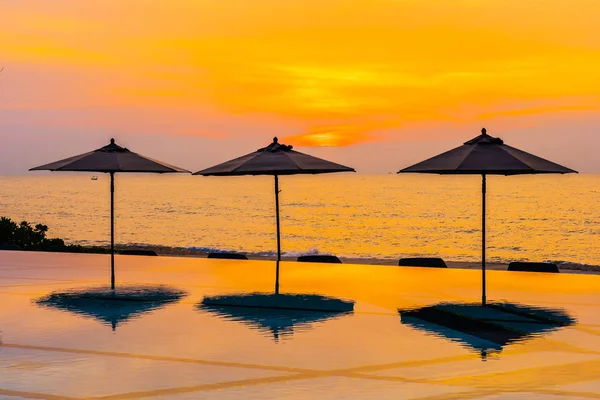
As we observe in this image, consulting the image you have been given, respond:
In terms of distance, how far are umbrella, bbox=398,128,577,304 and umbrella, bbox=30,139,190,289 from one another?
447 centimetres

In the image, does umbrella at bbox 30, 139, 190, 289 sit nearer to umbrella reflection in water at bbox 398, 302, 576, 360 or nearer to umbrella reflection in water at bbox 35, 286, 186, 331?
umbrella reflection in water at bbox 35, 286, 186, 331

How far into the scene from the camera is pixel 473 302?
1420 centimetres

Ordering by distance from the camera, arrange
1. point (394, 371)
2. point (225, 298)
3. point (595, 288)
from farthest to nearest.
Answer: point (595, 288) → point (225, 298) → point (394, 371)

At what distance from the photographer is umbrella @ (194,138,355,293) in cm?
1423

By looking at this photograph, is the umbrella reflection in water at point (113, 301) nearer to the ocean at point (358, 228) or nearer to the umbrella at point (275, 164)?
the umbrella at point (275, 164)

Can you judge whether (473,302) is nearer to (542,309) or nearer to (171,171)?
(542,309)

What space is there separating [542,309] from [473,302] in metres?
1.10

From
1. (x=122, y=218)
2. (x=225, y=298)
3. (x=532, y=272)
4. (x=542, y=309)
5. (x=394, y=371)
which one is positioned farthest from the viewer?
(x=122, y=218)

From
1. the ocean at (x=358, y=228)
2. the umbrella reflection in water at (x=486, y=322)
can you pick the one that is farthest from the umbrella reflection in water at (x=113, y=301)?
the ocean at (x=358, y=228)

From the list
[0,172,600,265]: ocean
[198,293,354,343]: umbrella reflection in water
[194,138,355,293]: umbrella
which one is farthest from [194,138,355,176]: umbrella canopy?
[0,172,600,265]: ocean

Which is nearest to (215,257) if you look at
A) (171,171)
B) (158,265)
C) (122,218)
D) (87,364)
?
(158,265)

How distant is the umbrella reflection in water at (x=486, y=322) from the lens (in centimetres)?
1114

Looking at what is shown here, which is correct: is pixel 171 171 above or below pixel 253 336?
above

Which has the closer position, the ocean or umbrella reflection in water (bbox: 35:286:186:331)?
umbrella reflection in water (bbox: 35:286:186:331)
